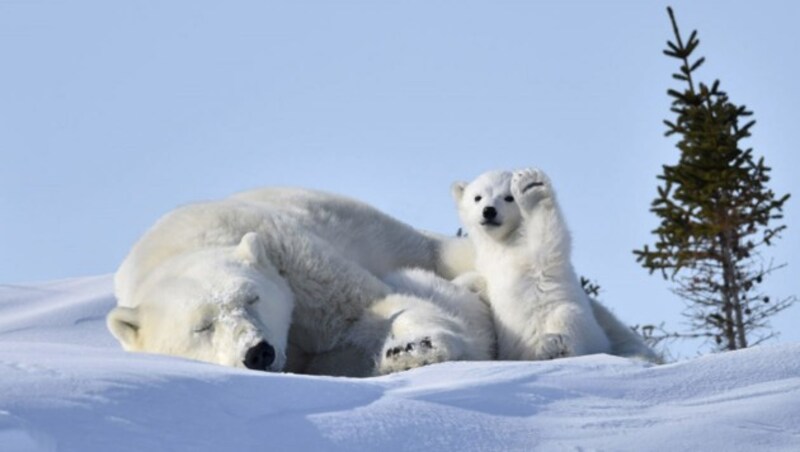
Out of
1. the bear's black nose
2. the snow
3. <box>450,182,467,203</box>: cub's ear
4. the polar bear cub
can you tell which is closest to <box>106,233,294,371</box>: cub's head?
the bear's black nose

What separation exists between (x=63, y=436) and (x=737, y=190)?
12416 millimetres

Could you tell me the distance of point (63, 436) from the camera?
3.06 metres

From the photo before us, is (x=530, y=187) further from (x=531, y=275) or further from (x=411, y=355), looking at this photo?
(x=411, y=355)

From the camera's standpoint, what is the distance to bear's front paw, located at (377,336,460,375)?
17.1 feet

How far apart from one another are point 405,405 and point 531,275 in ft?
8.51

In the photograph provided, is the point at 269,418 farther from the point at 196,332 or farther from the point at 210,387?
the point at 196,332

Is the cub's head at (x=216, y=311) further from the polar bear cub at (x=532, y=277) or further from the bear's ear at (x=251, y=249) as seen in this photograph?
the polar bear cub at (x=532, y=277)

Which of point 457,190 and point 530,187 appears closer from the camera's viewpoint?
point 530,187

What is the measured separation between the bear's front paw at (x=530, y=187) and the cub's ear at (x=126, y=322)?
186 cm

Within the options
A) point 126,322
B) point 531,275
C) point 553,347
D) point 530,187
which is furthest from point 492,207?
point 126,322

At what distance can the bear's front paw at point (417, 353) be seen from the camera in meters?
5.22

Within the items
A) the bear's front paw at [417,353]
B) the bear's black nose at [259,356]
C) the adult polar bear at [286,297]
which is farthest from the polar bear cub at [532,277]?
the bear's black nose at [259,356]

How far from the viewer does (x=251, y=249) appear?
221 inches

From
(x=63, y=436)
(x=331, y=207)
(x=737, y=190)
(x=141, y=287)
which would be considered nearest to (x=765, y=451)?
(x=63, y=436)
